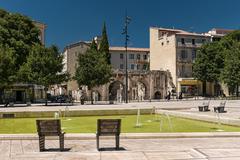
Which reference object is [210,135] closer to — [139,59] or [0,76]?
[0,76]

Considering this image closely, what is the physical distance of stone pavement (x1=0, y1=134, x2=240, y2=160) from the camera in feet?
35.7

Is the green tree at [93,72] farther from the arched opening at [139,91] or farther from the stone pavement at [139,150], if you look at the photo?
the stone pavement at [139,150]

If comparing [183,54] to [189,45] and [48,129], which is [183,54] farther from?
[48,129]

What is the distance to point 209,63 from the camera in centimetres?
7919

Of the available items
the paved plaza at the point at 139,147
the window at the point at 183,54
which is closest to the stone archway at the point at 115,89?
the window at the point at 183,54

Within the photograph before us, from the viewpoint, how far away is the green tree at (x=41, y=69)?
178ft

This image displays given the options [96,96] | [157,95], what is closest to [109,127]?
[96,96]

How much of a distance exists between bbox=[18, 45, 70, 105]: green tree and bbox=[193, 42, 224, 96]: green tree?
33.5 m

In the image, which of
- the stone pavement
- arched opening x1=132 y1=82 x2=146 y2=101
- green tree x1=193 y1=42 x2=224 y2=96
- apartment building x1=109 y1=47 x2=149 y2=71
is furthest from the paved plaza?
apartment building x1=109 y1=47 x2=149 y2=71

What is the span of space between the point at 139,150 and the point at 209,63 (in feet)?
227

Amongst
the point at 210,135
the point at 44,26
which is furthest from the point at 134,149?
the point at 44,26

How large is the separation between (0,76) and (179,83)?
142ft

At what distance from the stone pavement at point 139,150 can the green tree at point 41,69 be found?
133 ft

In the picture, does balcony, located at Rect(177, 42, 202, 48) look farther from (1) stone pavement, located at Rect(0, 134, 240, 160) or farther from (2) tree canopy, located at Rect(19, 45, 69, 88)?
(1) stone pavement, located at Rect(0, 134, 240, 160)
